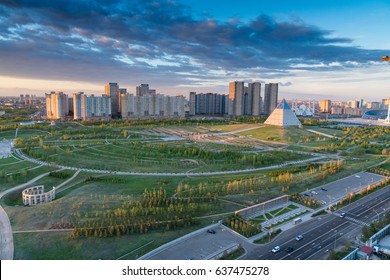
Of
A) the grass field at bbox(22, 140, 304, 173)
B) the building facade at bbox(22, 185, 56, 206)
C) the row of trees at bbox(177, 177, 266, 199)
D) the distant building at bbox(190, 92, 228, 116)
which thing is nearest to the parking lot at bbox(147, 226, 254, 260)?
the row of trees at bbox(177, 177, 266, 199)

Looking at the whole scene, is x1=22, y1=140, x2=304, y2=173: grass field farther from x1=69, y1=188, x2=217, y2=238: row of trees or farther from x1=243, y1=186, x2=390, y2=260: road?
x1=243, y1=186, x2=390, y2=260: road

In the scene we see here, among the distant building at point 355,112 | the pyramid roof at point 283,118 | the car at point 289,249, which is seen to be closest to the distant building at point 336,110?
the distant building at point 355,112

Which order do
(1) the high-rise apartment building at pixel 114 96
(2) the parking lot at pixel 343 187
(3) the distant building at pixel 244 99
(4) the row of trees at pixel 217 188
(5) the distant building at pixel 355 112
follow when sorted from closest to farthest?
(4) the row of trees at pixel 217 188
(2) the parking lot at pixel 343 187
(1) the high-rise apartment building at pixel 114 96
(3) the distant building at pixel 244 99
(5) the distant building at pixel 355 112

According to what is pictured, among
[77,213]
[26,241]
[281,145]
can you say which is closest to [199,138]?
[281,145]

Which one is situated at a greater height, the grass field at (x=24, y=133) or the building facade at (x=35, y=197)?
the grass field at (x=24, y=133)

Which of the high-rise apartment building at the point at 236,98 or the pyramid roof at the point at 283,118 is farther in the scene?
the high-rise apartment building at the point at 236,98

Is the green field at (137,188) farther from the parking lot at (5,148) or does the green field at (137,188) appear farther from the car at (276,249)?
the car at (276,249)

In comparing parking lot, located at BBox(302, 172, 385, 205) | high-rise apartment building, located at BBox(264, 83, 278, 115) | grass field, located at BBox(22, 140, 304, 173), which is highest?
high-rise apartment building, located at BBox(264, 83, 278, 115)
